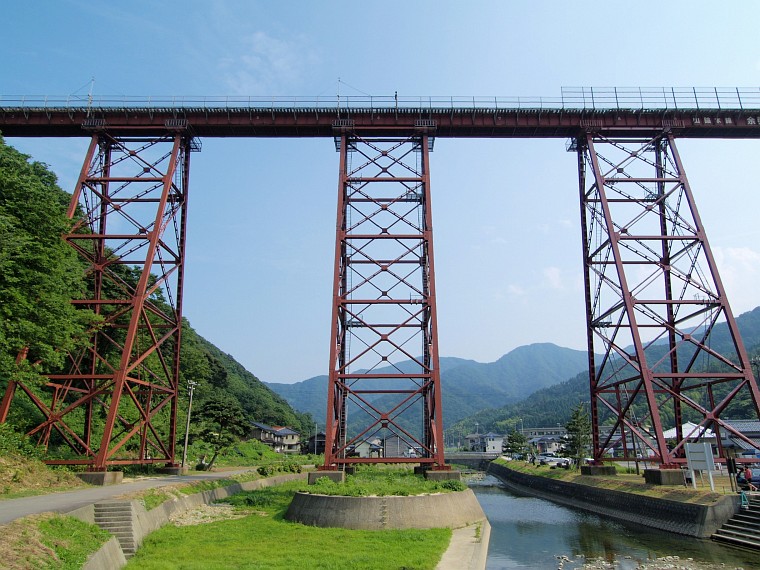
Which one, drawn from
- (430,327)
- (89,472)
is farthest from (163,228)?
(430,327)

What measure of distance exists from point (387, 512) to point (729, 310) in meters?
17.2

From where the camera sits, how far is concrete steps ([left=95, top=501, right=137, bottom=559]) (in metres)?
12.5

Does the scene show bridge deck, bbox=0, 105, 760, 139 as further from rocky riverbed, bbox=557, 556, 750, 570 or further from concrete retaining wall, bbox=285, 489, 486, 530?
rocky riverbed, bbox=557, 556, 750, 570

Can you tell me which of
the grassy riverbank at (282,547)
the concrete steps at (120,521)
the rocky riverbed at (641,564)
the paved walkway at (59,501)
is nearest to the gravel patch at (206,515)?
the grassy riverbank at (282,547)

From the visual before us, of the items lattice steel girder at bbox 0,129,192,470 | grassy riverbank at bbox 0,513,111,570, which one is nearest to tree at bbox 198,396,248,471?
lattice steel girder at bbox 0,129,192,470

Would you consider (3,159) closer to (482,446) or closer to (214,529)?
(214,529)

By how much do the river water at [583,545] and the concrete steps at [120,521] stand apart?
8876 millimetres

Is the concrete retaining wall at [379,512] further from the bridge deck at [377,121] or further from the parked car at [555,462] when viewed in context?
the parked car at [555,462]

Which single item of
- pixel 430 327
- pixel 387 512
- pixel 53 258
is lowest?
pixel 387 512

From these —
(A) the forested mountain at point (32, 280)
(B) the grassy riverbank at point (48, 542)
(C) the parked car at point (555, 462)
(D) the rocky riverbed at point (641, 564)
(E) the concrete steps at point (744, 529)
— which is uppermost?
(A) the forested mountain at point (32, 280)

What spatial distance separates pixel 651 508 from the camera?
19.7 meters

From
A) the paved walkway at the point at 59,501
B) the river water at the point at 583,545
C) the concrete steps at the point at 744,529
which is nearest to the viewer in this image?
the paved walkway at the point at 59,501

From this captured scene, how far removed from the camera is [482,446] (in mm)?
117875

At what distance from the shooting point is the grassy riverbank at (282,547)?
1137cm
